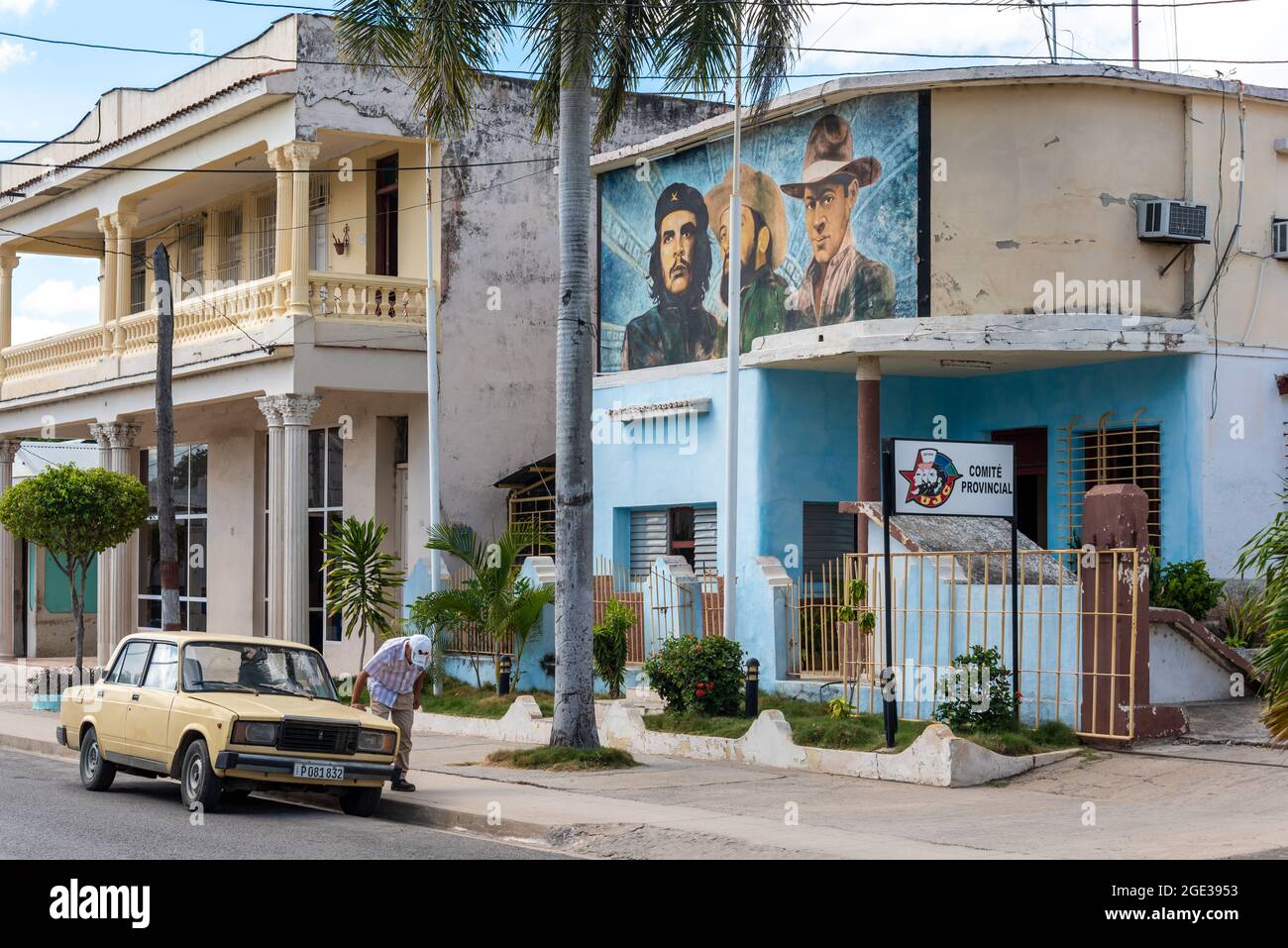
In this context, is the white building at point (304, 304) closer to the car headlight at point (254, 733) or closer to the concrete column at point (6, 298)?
the concrete column at point (6, 298)

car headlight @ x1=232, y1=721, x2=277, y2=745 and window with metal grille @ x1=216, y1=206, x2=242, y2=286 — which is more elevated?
window with metal grille @ x1=216, y1=206, x2=242, y2=286

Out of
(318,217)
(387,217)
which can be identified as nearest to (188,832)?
(387,217)

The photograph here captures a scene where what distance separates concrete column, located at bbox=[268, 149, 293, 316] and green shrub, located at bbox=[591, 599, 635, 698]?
7992 millimetres

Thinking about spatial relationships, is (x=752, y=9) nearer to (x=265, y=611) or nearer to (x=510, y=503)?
(x=510, y=503)

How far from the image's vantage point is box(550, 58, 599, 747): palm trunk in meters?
16.5

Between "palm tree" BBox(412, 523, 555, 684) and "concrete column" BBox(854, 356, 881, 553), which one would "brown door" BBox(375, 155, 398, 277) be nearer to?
"palm tree" BBox(412, 523, 555, 684)

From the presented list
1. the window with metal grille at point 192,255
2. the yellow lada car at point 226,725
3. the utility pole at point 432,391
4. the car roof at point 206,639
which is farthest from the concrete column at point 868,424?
the window with metal grille at point 192,255

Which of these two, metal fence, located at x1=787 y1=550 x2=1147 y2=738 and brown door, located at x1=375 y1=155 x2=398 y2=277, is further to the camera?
brown door, located at x1=375 y1=155 x2=398 y2=277

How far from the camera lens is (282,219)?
2467 centimetres

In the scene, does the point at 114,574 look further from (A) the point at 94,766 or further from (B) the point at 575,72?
(B) the point at 575,72

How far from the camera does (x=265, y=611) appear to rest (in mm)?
30688

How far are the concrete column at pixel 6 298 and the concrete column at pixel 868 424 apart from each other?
2176 cm

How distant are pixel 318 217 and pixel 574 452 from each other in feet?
45.8

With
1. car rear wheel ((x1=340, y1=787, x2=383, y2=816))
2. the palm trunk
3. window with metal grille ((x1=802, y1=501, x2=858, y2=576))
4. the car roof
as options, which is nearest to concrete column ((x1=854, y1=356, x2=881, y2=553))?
window with metal grille ((x1=802, y1=501, x2=858, y2=576))
